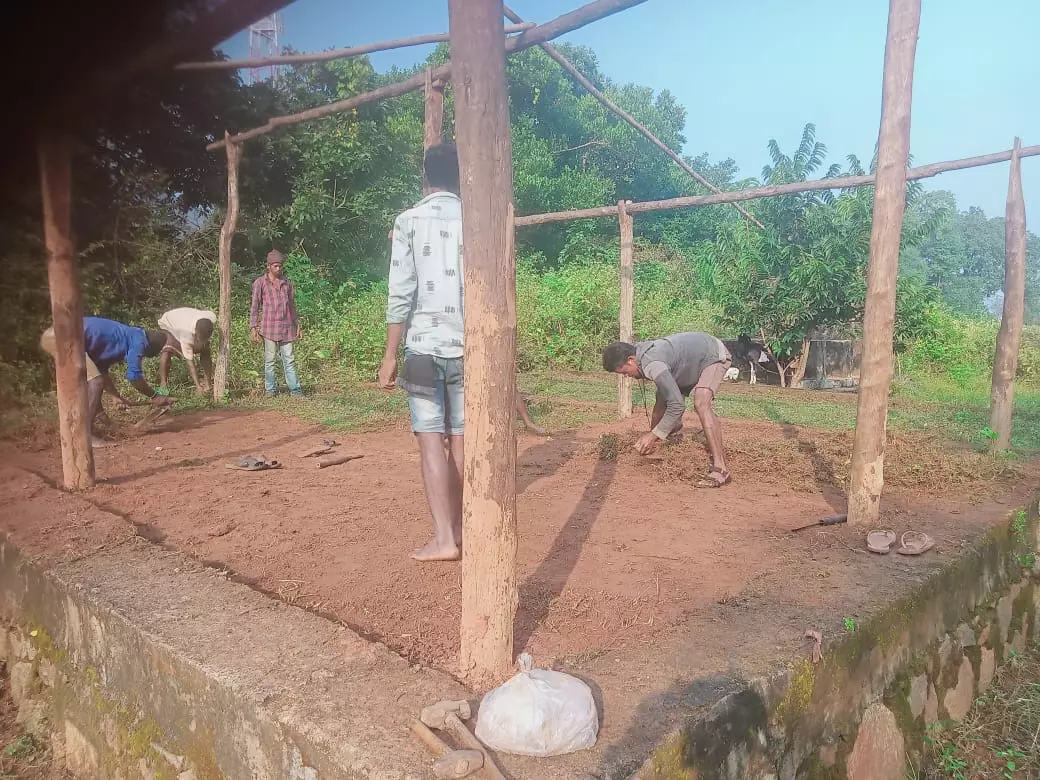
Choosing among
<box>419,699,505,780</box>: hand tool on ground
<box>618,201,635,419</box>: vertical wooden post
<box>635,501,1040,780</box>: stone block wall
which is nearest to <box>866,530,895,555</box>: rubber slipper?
<box>635,501,1040,780</box>: stone block wall

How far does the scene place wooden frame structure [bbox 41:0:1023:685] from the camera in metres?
1.93

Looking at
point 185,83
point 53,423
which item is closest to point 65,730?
point 53,423

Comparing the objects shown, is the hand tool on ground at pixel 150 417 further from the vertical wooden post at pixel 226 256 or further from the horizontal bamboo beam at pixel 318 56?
the horizontal bamboo beam at pixel 318 56

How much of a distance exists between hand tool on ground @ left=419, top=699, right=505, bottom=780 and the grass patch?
212 centimetres

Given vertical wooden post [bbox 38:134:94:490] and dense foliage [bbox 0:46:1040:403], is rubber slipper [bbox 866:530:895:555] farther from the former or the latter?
dense foliage [bbox 0:46:1040:403]

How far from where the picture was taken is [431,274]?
2.94 meters

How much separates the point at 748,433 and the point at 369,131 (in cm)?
975

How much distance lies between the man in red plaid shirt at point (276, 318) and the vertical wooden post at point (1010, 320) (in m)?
6.96

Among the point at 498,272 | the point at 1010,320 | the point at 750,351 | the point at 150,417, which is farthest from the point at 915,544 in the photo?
the point at 750,351

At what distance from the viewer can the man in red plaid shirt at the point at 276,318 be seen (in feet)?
27.9

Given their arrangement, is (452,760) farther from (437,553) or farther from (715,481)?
(715,481)

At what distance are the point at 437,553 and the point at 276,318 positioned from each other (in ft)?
20.2

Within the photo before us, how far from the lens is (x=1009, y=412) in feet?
18.3

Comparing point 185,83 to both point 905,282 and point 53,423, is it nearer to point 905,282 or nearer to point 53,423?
point 53,423
